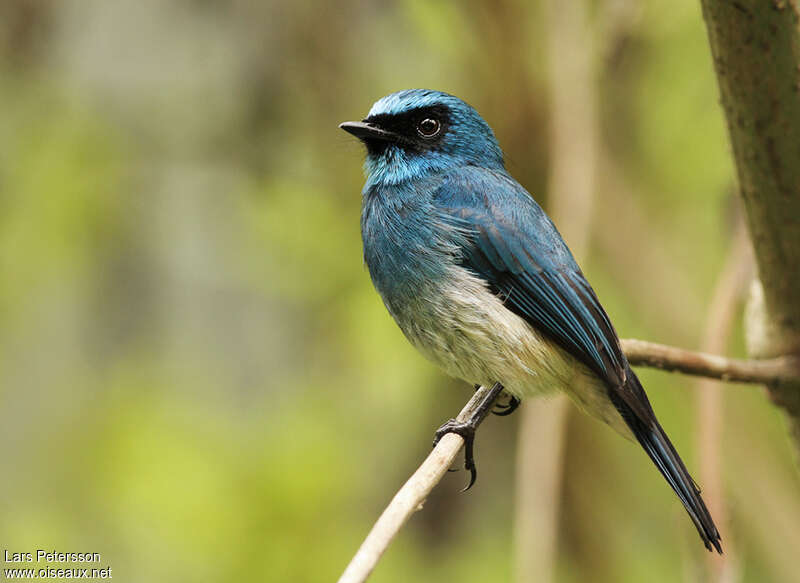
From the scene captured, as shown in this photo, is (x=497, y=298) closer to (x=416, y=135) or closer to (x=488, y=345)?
(x=488, y=345)

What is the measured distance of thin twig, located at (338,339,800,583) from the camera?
1.90m

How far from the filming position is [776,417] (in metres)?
4.69

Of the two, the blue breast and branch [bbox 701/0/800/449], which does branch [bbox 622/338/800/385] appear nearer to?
branch [bbox 701/0/800/449]

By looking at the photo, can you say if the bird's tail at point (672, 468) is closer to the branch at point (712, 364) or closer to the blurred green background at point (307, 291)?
the branch at point (712, 364)

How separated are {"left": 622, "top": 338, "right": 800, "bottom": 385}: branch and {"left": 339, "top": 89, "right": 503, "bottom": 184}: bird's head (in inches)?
41.2

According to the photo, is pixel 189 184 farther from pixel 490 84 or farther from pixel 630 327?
pixel 630 327

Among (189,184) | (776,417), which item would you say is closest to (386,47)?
(189,184)

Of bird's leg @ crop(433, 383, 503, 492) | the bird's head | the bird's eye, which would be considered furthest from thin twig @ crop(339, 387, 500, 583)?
the bird's eye

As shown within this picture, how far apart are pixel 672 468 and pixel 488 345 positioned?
68 centimetres

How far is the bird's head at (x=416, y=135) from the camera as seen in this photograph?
3535 mm

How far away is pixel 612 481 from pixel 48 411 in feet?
9.17

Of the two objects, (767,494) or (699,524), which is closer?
(699,524)

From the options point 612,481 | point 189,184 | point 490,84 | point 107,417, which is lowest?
point 612,481

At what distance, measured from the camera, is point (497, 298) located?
3180 mm
